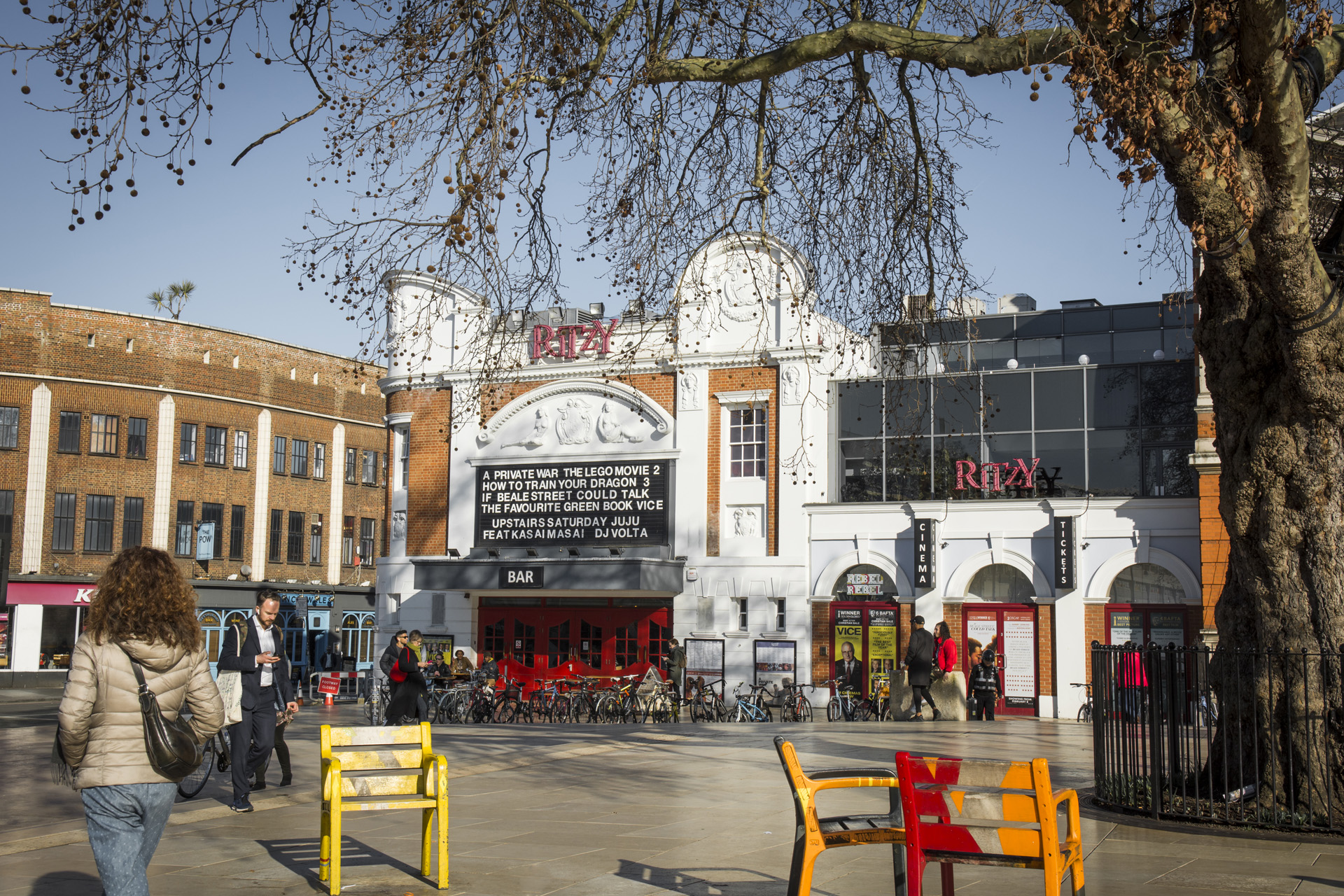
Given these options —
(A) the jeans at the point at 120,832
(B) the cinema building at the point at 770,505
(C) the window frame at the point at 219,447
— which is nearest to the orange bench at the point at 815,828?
(A) the jeans at the point at 120,832

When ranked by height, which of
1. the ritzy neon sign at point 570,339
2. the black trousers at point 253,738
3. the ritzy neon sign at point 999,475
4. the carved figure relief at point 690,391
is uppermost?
the ritzy neon sign at point 570,339

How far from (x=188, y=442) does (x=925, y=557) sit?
30824 mm

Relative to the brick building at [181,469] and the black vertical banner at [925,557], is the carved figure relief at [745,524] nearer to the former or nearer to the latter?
the black vertical banner at [925,557]

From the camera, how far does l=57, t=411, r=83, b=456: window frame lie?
43.8m

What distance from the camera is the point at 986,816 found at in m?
5.46

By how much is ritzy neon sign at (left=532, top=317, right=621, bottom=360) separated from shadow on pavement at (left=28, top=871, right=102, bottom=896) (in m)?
25.4

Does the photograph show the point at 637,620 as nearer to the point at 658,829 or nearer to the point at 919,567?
the point at 919,567

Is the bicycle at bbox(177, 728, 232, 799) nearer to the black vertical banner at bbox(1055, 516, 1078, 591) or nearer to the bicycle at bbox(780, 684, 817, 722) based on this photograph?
the bicycle at bbox(780, 684, 817, 722)

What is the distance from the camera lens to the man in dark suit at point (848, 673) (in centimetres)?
2895

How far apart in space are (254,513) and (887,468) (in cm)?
2949

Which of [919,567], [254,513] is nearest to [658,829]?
[919,567]

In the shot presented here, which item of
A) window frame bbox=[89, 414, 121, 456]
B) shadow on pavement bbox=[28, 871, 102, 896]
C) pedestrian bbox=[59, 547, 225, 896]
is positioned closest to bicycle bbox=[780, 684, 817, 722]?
shadow on pavement bbox=[28, 871, 102, 896]

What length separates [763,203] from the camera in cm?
1169

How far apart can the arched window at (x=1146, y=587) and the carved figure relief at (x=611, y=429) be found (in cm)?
1239
